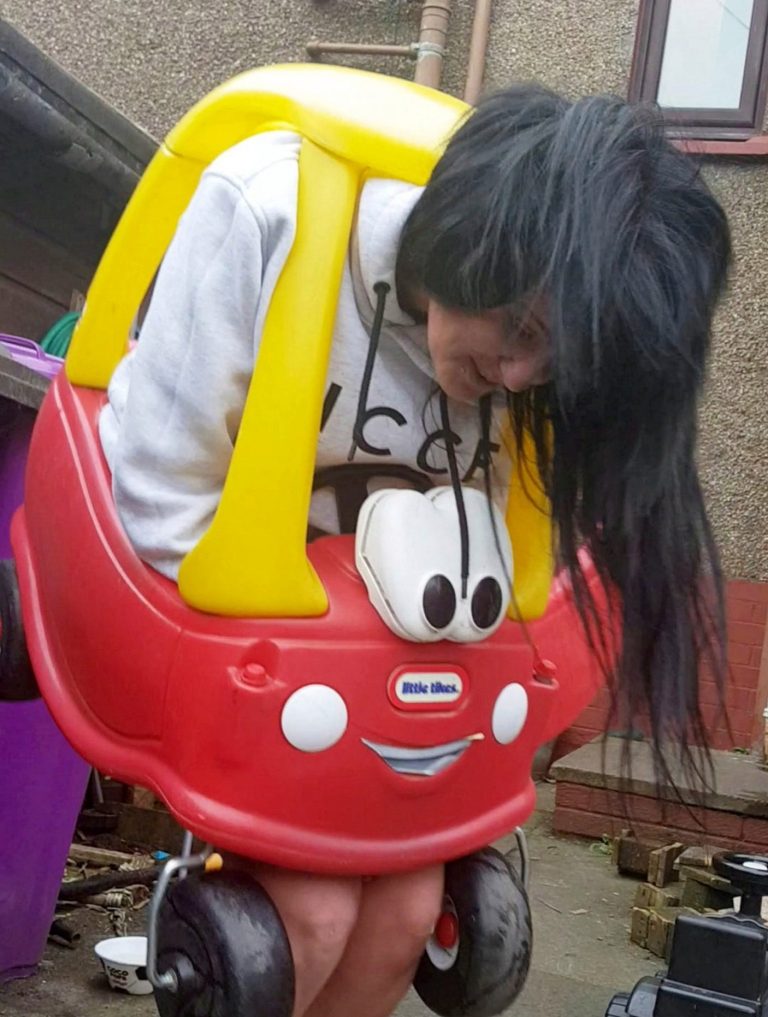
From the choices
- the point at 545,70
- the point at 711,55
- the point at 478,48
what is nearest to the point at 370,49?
the point at 478,48

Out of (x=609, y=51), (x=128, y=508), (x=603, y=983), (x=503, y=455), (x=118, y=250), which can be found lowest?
(x=603, y=983)

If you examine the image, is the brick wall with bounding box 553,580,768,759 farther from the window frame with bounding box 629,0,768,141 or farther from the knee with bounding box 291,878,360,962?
the knee with bounding box 291,878,360,962

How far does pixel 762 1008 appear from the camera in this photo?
1424 millimetres

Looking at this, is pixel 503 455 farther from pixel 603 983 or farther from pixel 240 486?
pixel 603 983

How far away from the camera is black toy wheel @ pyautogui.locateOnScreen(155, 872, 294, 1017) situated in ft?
3.45

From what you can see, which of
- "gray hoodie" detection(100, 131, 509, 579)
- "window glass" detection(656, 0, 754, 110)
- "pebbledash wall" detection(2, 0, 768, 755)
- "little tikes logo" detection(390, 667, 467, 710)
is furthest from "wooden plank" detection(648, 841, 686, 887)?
"window glass" detection(656, 0, 754, 110)

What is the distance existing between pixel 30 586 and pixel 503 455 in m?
0.57

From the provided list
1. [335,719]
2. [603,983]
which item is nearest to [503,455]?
[335,719]

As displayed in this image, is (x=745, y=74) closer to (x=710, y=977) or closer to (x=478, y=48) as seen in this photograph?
(x=478, y=48)

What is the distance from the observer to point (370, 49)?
13.8ft

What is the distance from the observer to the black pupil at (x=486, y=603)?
1153mm

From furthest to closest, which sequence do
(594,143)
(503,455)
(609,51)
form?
(609,51) < (503,455) < (594,143)

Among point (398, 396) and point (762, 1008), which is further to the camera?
point (762, 1008)

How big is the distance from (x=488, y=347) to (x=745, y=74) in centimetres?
349
